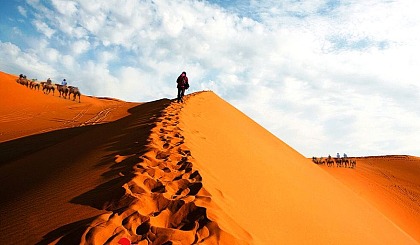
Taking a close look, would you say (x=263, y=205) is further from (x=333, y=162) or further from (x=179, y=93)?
(x=333, y=162)

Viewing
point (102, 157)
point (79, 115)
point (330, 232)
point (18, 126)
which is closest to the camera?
point (330, 232)

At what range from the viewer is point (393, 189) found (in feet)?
81.8

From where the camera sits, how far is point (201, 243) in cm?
273

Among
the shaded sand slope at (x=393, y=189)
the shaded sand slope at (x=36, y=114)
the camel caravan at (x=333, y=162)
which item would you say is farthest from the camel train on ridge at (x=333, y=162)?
the shaded sand slope at (x=36, y=114)

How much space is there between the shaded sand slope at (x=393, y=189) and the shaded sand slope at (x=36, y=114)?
16.7 meters

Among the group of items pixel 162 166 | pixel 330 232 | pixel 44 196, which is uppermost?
pixel 162 166

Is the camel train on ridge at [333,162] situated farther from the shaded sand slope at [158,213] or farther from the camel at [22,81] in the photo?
the camel at [22,81]

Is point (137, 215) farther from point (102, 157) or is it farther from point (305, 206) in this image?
point (305, 206)

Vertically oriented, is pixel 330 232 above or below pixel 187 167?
below

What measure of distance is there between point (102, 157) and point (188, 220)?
3.13 meters

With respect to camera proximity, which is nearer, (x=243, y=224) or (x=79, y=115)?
(x=243, y=224)

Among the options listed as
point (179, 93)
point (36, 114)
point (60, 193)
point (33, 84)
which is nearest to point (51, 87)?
point (33, 84)

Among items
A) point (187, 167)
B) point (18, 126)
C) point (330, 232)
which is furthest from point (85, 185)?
point (18, 126)

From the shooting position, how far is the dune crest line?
9.04 ft
